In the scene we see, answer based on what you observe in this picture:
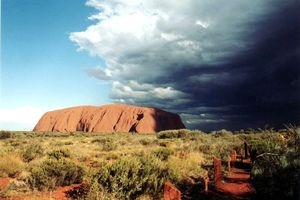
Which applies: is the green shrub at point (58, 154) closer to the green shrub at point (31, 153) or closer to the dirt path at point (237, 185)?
the green shrub at point (31, 153)

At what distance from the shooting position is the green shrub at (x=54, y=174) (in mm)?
10016

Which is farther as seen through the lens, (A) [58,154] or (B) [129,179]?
(A) [58,154]

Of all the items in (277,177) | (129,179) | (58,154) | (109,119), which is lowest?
(129,179)

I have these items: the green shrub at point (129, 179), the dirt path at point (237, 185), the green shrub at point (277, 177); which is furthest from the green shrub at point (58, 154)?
the green shrub at point (277, 177)

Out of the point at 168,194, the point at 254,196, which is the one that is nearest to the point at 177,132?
the point at 254,196

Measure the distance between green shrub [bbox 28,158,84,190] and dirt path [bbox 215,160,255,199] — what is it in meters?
4.65

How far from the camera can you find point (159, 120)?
4129 inches

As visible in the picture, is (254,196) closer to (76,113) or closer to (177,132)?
(177,132)

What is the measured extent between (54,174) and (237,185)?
19.9 feet

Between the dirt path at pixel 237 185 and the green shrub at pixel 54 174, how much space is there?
15.3 feet

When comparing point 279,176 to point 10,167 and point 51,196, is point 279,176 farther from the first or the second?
point 10,167

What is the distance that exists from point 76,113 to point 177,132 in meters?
78.8

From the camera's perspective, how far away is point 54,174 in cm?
1064

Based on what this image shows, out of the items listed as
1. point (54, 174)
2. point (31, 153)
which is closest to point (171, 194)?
point (54, 174)
